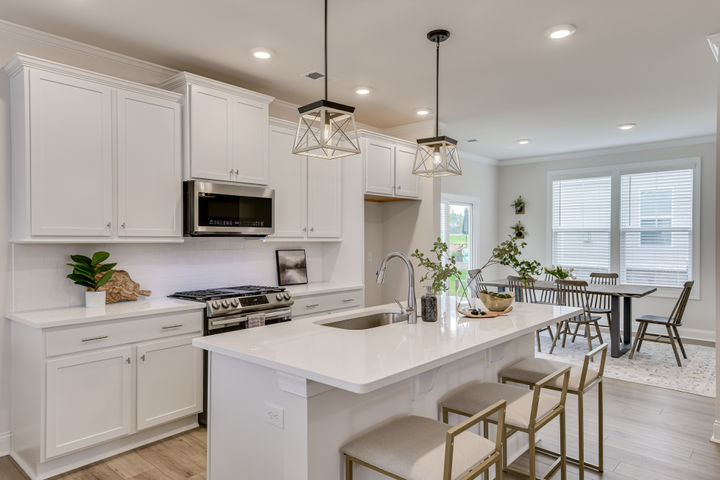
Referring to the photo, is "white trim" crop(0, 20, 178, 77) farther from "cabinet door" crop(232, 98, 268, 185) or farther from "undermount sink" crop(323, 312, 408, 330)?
"undermount sink" crop(323, 312, 408, 330)

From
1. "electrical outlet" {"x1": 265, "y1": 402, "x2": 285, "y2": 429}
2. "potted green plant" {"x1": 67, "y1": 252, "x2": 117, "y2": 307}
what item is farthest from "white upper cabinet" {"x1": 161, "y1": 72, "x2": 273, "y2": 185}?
"electrical outlet" {"x1": 265, "y1": 402, "x2": 285, "y2": 429}

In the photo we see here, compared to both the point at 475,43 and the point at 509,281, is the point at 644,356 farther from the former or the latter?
the point at 475,43

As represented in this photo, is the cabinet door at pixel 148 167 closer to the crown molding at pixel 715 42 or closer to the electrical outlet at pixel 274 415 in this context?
the electrical outlet at pixel 274 415

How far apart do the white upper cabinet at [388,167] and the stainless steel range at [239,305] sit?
1.60 m

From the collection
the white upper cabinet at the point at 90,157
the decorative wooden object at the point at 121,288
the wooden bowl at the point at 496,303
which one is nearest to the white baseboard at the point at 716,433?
the wooden bowl at the point at 496,303

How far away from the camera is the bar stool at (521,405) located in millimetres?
2012

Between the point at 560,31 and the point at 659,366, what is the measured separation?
376 cm

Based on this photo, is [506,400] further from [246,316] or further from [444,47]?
[444,47]

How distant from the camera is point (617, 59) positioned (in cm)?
348

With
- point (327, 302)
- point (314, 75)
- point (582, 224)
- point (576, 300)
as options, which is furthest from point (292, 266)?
point (582, 224)

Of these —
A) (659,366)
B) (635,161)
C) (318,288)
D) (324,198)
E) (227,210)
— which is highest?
(635,161)

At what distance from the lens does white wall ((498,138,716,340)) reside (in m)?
6.10

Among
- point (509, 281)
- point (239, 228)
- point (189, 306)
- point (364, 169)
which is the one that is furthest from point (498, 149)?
point (189, 306)

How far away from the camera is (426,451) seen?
167 centimetres
